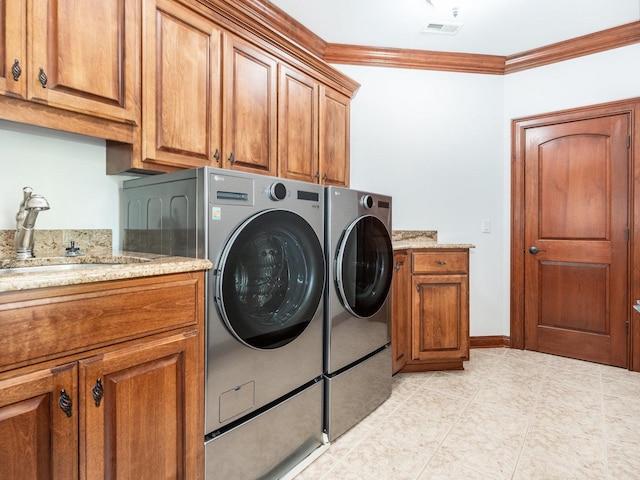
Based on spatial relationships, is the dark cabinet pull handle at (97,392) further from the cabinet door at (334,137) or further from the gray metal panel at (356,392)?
the cabinet door at (334,137)

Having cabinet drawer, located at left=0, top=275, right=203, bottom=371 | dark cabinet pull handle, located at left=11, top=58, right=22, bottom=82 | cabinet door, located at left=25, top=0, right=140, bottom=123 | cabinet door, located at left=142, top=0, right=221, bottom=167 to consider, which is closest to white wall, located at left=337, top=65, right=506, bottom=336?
cabinet door, located at left=142, top=0, right=221, bottom=167

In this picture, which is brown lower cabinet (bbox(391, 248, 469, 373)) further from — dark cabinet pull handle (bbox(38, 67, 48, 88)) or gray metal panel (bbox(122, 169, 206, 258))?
dark cabinet pull handle (bbox(38, 67, 48, 88))

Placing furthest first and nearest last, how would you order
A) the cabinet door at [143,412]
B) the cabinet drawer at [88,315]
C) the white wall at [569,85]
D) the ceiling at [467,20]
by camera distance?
the white wall at [569,85] < the ceiling at [467,20] < the cabinet door at [143,412] < the cabinet drawer at [88,315]

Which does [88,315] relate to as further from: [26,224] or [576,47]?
[576,47]

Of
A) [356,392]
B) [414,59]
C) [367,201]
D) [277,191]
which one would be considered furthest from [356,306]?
[414,59]

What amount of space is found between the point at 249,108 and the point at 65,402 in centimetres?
160

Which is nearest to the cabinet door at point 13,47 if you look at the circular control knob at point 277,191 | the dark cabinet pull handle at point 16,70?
the dark cabinet pull handle at point 16,70

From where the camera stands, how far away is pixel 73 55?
1.33 m

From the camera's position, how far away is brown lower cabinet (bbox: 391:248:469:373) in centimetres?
258

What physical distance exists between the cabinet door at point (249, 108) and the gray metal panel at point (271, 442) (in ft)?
3.98

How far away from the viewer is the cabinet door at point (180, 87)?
1.57 metres

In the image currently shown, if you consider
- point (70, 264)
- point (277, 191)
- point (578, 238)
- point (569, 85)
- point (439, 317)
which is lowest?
point (439, 317)

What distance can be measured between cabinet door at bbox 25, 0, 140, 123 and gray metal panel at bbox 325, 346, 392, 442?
1.57 metres

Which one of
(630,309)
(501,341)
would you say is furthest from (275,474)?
(630,309)
